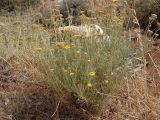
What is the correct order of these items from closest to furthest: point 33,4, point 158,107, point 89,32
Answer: point 158,107, point 89,32, point 33,4

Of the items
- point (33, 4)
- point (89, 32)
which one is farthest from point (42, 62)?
point (33, 4)

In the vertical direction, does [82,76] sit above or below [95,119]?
above

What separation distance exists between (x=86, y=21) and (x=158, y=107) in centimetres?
133

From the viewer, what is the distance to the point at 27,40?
4.96 m

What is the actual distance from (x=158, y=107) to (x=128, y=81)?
55 cm

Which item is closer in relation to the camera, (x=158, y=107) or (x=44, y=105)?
(x=158, y=107)

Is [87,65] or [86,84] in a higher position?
[87,65]

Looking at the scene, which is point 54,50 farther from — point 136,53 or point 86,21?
point 136,53

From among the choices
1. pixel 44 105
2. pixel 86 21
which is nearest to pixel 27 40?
pixel 86 21

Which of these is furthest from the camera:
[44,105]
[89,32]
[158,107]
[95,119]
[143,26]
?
[143,26]

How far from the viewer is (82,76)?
10.4ft

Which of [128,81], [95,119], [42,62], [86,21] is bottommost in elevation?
[95,119]

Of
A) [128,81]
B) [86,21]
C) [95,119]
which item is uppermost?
[86,21]

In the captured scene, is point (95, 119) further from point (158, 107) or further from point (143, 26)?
point (143, 26)
